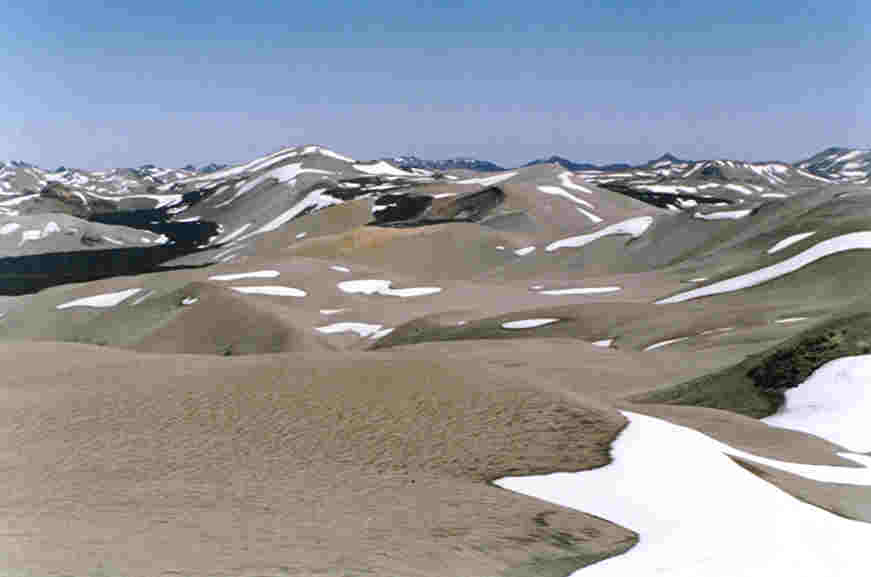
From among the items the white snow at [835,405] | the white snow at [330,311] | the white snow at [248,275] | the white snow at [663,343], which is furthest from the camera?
the white snow at [248,275]

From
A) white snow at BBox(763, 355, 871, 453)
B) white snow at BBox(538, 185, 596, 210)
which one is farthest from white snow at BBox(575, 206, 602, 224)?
white snow at BBox(763, 355, 871, 453)

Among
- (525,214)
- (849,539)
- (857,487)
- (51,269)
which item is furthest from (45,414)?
(51,269)

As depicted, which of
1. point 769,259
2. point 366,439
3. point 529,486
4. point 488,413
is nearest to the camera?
point 529,486

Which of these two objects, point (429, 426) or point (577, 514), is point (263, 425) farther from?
point (577, 514)

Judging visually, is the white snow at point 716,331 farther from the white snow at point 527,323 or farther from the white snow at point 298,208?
the white snow at point 298,208

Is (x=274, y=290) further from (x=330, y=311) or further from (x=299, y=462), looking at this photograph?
(x=299, y=462)

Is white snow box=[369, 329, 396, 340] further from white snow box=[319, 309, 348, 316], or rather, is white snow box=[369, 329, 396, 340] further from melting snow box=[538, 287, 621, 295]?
melting snow box=[538, 287, 621, 295]

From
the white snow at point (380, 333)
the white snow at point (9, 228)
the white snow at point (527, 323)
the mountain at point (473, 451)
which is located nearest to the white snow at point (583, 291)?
the white snow at point (380, 333)
